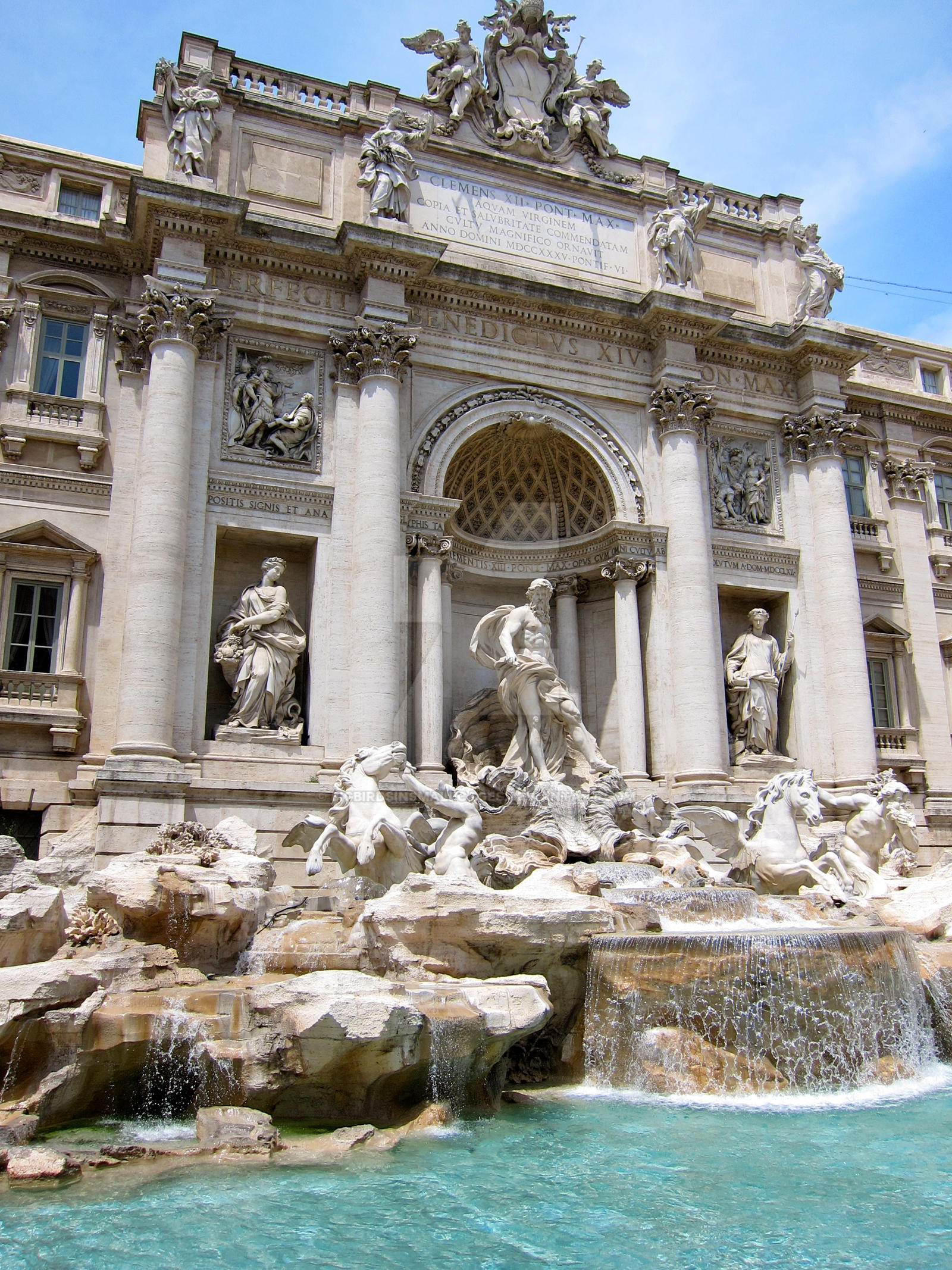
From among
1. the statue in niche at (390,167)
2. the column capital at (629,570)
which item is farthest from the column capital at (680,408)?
the statue in niche at (390,167)

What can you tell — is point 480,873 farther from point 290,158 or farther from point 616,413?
point 290,158

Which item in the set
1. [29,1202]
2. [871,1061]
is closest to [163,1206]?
[29,1202]

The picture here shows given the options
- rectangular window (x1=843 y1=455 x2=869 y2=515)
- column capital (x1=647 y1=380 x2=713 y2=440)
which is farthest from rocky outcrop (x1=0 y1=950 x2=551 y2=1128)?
rectangular window (x1=843 y1=455 x2=869 y2=515)

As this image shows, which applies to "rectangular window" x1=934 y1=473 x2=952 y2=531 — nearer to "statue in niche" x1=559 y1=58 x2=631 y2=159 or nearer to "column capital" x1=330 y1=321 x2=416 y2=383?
"statue in niche" x1=559 y1=58 x2=631 y2=159

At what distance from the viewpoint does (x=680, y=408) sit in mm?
20375

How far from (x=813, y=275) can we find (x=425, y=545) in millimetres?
10717

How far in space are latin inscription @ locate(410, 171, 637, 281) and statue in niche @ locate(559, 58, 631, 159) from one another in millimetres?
1484

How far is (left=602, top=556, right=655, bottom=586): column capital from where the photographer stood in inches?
778

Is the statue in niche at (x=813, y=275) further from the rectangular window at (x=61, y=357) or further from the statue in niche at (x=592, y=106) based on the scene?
the rectangular window at (x=61, y=357)

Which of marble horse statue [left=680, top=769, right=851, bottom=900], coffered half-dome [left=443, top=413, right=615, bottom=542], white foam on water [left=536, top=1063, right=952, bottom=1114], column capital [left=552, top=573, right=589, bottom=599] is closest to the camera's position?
white foam on water [left=536, top=1063, right=952, bottom=1114]

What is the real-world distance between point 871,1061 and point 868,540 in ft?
47.6

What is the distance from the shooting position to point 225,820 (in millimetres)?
14406

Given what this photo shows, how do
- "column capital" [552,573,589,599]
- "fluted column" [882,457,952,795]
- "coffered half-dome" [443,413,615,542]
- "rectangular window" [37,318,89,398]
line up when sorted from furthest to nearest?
"fluted column" [882,457,952,795]
"column capital" [552,573,589,599]
"coffered half-dome" [443,413,615,542]
"rectangular window" [37,318,89,398]

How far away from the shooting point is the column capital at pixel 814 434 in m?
21.5
